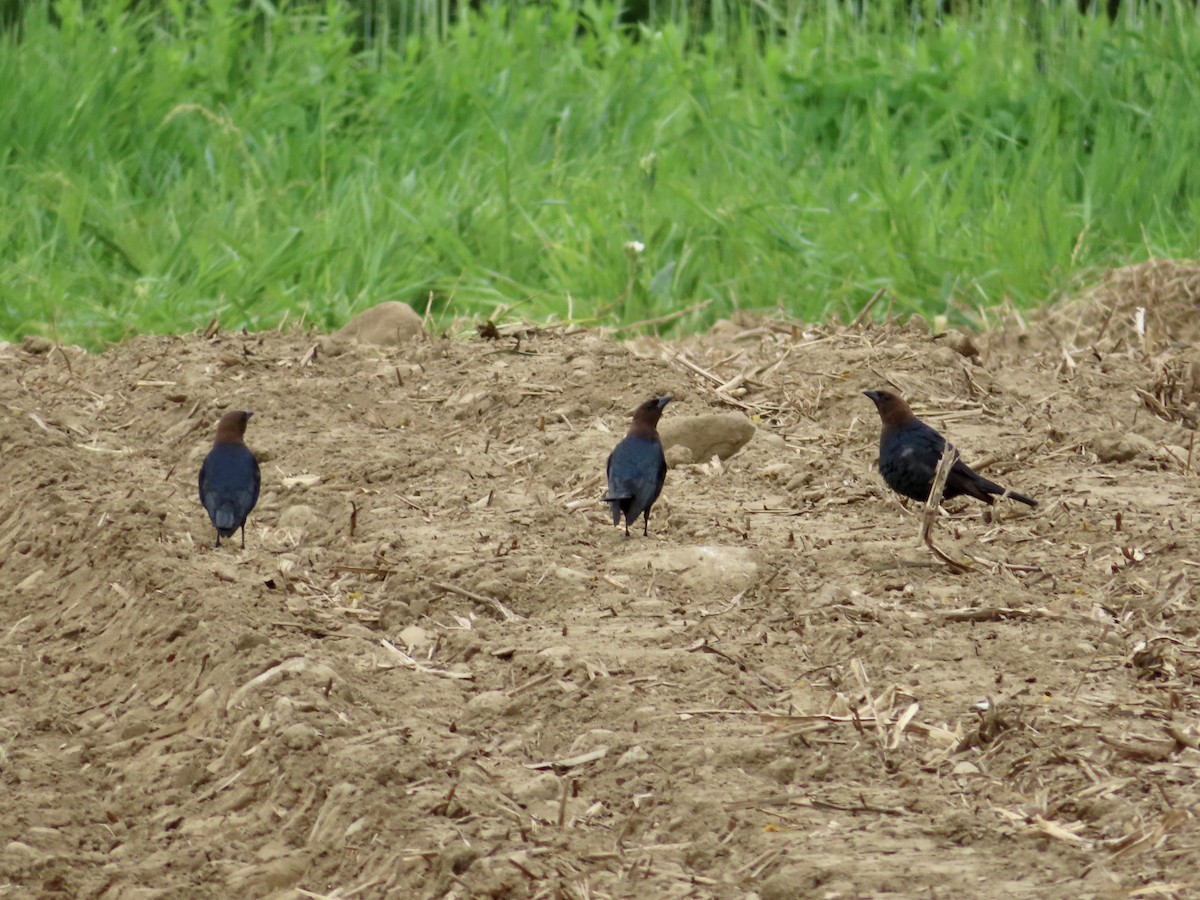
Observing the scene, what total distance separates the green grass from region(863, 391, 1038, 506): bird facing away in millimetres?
2138

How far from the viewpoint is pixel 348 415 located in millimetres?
4812

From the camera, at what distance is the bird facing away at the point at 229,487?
3.61 meters

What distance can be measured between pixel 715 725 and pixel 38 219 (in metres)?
4.68

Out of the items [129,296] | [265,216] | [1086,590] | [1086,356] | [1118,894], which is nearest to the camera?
[1118,894]

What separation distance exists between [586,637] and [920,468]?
103cm

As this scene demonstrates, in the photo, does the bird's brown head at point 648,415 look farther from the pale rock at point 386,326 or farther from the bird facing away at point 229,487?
the pale rock at point 386,326

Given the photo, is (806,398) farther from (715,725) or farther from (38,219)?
(38,219)

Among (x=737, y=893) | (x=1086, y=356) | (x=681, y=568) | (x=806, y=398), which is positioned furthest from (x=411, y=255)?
(x=737, y=893)

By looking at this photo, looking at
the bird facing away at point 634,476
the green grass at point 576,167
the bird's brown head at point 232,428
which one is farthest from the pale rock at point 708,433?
the green grass at point 576,167

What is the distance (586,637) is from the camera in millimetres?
3203

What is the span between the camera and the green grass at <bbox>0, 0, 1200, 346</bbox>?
6.22m

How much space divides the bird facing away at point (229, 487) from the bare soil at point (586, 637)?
0.12 m

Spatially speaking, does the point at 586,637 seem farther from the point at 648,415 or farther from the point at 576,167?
the point at 576,167

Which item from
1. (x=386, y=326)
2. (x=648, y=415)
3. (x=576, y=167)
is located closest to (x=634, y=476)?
(x=648, y=415)
